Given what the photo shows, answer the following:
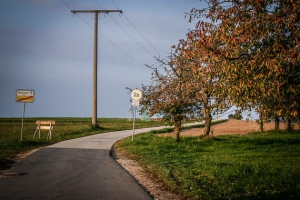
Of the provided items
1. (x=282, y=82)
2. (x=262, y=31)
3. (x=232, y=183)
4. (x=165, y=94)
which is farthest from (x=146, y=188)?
(x=165, y=94)

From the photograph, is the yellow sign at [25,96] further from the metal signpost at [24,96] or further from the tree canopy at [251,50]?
the tree canopy at [251,50]

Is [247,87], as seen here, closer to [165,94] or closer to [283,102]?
[283,102]

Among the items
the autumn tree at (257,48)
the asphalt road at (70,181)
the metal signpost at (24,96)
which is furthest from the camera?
the metal signpost at (24,96)

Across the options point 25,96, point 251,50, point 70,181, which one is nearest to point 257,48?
point 251,50

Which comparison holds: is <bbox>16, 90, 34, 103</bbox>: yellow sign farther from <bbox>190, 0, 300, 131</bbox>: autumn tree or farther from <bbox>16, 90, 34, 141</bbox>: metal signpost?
<bbox>190, 0, 300, 131</bbox>: autumn tree

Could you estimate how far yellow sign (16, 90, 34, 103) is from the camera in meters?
18.2

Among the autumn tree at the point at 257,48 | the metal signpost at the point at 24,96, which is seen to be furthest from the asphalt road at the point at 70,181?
the metal signpost at the point at 24,96

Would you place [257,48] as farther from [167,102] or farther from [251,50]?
[167,102]

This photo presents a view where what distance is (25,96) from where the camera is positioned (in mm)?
18250

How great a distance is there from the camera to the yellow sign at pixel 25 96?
18172 millimetres

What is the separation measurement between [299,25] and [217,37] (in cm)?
237

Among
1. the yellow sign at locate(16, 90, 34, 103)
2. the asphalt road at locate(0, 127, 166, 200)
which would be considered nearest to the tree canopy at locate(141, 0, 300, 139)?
the asphalt road at locate(0, 127, 166, 200)

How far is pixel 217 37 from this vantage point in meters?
9.16

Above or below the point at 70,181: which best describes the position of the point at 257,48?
above
